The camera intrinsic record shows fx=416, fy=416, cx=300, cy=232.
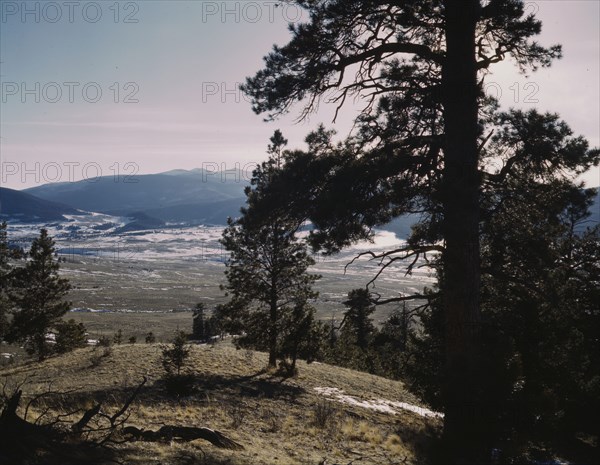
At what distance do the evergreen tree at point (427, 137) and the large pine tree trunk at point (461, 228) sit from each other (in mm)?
18

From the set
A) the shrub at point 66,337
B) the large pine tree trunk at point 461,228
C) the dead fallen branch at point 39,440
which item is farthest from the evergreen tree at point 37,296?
the large pine tree trunk at point 461,228

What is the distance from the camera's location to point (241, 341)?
21984 mm

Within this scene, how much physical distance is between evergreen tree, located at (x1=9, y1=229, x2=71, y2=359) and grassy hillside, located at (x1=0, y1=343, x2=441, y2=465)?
7.22m

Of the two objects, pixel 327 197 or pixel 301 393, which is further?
pixel 301 393

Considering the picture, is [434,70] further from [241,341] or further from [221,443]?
[241,341]

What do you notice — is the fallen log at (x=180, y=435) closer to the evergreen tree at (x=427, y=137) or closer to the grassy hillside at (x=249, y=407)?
the grassy hillside at (x=249, y=407)

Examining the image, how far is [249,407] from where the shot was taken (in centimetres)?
1445

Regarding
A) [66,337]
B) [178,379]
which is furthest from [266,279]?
[66,337]

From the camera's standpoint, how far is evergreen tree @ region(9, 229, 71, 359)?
30.2m

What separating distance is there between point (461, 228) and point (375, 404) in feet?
42.6

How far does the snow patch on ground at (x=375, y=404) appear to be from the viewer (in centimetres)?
1719

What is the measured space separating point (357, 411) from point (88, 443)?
12.0 meters

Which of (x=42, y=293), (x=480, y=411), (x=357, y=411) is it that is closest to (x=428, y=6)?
(x=480, y=411)

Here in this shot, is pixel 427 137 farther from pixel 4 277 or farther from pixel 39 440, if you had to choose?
pixel 4 277
